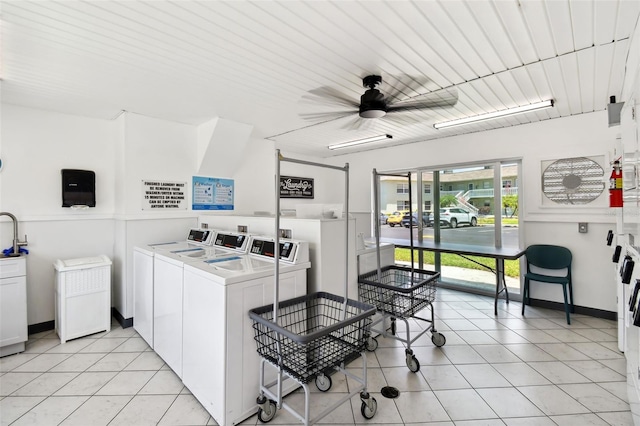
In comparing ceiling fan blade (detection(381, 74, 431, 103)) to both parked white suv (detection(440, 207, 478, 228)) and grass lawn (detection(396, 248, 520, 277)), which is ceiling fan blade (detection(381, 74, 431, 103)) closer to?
parked white suv (detection(440, 207, 478, 228))

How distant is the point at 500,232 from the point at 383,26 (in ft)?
12.1

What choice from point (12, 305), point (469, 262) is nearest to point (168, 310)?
point (12, 305)

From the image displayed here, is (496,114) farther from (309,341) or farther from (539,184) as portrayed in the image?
(309,341)

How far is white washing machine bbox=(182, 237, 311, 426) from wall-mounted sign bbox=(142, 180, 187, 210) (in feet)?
6.14

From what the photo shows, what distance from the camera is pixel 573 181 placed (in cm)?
366

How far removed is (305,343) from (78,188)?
134 inches

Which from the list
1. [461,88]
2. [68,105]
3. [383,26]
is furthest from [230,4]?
[68,105]

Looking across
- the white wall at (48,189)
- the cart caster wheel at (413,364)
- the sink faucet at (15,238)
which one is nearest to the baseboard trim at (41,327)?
the white wall at (48,189)

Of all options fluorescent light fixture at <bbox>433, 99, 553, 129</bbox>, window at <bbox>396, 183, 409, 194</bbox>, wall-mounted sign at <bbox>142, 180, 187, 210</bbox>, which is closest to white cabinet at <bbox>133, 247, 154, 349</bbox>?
wall-mounted sign at <bbox>142, 180, 187, 210</bbox>

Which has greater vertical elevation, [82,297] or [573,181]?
[573,181]

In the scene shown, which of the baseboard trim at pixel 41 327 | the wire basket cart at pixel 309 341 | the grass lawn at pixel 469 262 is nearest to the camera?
the wire basket cart at pixel 309 341

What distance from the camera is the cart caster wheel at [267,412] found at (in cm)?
183

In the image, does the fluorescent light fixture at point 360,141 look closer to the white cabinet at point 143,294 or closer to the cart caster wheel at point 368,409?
the white cabinet at point 143,294

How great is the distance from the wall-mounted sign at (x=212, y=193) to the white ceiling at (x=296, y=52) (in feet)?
3.46
